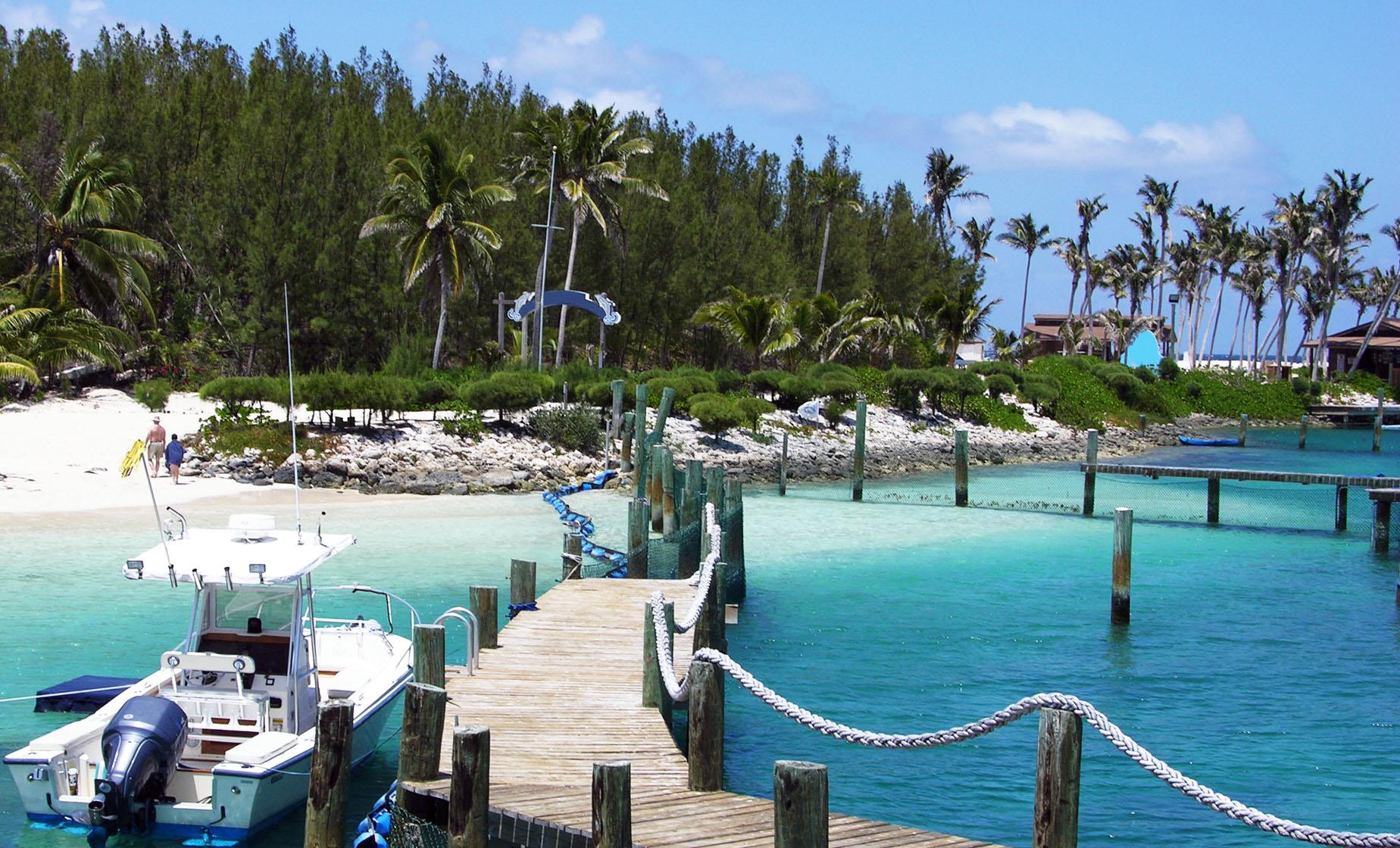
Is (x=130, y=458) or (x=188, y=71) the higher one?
(x=188, y=71)

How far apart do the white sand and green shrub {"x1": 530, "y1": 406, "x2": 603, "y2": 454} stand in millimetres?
9015

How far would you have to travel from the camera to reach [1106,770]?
13227 mm

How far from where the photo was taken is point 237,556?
1052 cm

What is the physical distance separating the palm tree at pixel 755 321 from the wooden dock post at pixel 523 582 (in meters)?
36.1

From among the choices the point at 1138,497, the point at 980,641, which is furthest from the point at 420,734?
the point at 1138,497

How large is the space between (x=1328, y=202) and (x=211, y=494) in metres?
78.2

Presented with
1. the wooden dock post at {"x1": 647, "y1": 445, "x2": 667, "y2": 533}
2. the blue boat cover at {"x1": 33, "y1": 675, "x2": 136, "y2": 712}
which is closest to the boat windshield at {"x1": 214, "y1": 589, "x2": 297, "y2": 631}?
the blue boat cover at {"x1": 33, "y1": 675, "x2": 136, "y2": 712}

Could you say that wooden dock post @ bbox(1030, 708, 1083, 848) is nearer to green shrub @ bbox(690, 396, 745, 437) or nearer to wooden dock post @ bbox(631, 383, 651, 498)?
wooden dock post @ bbox(631, 383, 651, 498)

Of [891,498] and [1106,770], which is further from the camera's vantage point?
[891,498]

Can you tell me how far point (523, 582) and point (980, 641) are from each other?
734cm

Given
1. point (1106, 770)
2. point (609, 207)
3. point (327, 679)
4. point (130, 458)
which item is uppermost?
point (609, 207)

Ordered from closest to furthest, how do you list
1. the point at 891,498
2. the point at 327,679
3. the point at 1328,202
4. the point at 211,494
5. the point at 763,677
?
the point at 327,679 < the point at 763,677 < the point at 211,494 < the point at 891,498 < the point at 1328,202

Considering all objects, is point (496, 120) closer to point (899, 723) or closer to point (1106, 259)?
point (899, 723)

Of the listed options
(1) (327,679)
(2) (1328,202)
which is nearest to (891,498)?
(1) (327,679)
